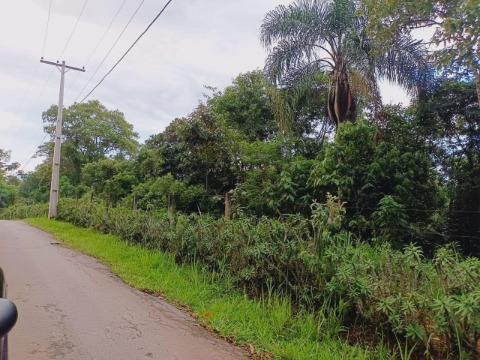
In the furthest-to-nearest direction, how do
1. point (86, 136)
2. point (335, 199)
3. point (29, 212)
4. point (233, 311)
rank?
point (86, 136)
point (29, 212)
point (335, 199)
point (233, 311)

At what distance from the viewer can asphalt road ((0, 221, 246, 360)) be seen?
396 cm

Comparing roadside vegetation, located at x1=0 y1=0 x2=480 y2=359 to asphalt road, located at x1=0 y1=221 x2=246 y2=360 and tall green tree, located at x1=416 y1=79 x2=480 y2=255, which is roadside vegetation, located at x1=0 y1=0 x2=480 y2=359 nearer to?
tall green tree, located at x1=416 y1=79 x2=480 y2=255

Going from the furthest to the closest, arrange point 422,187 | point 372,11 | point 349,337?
point 422,187
point 372,11
point 349,337

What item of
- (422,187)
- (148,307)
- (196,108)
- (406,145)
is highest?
(196,108)

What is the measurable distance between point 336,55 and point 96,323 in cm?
1021

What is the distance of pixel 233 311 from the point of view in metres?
5.11

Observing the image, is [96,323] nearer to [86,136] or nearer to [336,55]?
[336,55]

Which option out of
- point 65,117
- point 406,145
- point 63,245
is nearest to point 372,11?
point 406,145

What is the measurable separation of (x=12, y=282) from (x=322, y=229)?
5106mm

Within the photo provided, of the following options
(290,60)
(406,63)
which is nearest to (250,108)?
(290,60)

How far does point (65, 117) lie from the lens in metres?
36.2

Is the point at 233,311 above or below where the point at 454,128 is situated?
below

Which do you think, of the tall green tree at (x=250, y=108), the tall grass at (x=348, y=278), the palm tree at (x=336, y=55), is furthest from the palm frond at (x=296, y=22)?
the tall grass at (x=348, y=278)

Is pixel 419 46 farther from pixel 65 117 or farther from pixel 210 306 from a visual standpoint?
pixel 65 117
